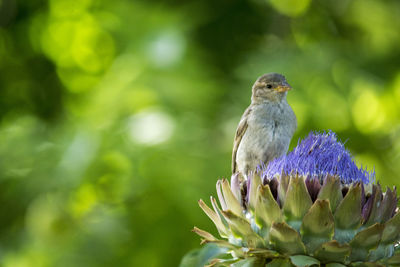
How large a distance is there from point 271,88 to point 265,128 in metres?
0.28

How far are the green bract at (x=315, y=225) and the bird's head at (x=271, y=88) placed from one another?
152 centimetres

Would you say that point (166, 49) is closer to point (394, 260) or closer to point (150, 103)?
point (150, 103)

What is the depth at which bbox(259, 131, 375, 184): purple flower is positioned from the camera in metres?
2.41

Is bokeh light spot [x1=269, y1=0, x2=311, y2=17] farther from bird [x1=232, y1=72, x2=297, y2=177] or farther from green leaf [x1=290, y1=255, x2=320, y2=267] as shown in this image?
green leaf [x1=290, y1=255, x2=320, y2=267]

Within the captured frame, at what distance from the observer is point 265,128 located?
12.3 feet

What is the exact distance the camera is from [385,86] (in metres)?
6.01

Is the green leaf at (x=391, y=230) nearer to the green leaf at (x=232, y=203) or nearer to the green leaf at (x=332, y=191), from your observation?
the green leaf at (x=332, y=191)

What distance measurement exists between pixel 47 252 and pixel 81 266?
33 cm

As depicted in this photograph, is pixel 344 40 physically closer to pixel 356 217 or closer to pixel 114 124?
pixel 114 124

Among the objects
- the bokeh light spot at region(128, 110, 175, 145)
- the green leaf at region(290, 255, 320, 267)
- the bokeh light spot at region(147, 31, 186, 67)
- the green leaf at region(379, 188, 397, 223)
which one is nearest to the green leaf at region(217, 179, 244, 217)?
the green leaf at region(290, 255, 320, 267)

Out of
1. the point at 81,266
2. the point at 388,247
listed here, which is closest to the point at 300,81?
the point at 81,266

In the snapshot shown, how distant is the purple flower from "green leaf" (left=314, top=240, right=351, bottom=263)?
307 mm

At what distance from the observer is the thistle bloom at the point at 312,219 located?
7.14ft

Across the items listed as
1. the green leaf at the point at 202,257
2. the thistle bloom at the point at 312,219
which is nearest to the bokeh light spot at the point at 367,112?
the green leaf at the point at 202,257
